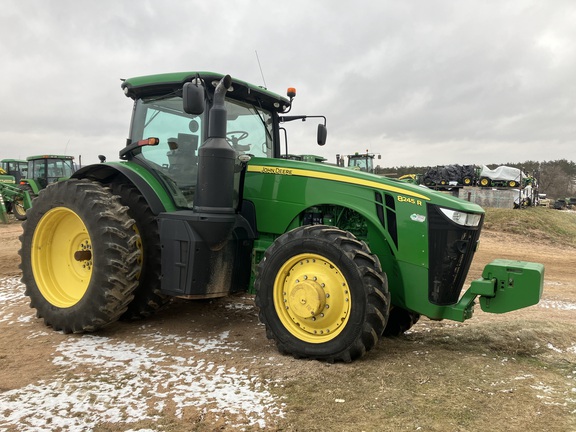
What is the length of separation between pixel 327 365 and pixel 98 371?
181 cm

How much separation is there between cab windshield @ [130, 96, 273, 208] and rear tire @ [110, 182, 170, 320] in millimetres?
342

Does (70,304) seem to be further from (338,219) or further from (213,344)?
(338,219)

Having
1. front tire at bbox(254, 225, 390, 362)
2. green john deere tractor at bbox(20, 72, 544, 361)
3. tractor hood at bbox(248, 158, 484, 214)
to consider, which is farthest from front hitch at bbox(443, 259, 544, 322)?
front tire at bbox(254, 225, 390, 362)

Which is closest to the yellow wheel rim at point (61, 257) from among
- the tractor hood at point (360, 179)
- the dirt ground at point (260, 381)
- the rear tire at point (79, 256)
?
the rear tire at point (79, 256)

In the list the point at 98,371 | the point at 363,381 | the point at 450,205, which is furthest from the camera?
the point at 450,205

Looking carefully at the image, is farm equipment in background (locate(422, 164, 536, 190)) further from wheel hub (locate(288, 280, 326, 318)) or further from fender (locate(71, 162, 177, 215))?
wheel hub (locate(288, 280, 326, 318))

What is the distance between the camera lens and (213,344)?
14.3 ft

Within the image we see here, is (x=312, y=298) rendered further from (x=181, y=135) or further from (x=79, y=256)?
(x=79, y=256)

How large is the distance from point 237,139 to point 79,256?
206 cm

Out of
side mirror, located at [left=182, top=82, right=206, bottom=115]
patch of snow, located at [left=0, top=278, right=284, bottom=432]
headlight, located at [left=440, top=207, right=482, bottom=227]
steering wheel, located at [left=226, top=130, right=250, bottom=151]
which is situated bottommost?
patch of snow, located at [left=0, top=278, right=284, bottom=432]

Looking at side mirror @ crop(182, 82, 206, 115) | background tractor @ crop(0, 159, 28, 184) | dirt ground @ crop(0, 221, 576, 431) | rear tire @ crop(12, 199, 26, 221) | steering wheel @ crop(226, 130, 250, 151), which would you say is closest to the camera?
dirt ground @ crop(0, 221, 576, 431)

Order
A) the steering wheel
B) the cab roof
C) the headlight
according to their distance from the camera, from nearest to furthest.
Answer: the headlight → the cab roof → the steering wheel

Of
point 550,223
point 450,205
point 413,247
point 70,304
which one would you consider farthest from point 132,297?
point 550,223

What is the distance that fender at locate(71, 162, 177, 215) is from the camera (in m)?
4.67
